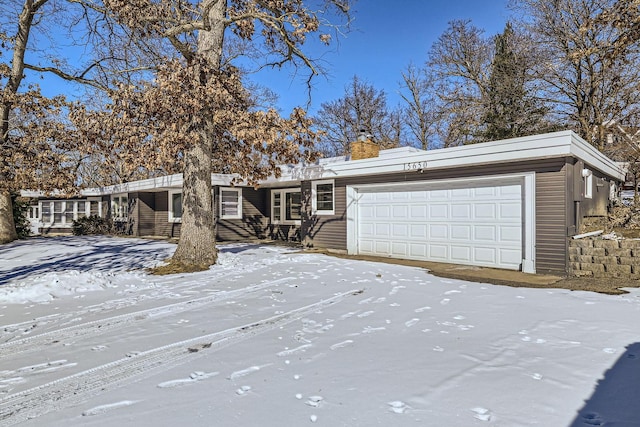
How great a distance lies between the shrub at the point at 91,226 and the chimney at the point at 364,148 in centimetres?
1532

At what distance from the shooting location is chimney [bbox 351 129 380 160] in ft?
37.3

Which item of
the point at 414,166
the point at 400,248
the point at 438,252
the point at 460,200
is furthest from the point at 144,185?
the point at 460,200

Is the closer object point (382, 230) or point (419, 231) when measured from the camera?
point (419, 231)

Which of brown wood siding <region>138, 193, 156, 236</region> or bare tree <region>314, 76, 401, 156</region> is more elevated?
bare tree <region>314, 76, 401, 156</region>

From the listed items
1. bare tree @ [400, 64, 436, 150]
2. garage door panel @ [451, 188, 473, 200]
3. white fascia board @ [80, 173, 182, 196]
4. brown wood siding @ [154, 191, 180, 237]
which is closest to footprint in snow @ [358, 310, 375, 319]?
garage door panel @ [451, 188, 473, 200]

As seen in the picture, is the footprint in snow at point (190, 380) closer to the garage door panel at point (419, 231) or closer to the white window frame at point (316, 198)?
the garage door panel at point (419, 231)

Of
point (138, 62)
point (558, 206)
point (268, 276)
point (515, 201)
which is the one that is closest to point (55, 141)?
point (138, 62)

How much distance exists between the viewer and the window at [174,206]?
16906 millimetres

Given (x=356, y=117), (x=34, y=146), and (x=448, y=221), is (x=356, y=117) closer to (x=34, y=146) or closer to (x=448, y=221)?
(x=448, y=221)

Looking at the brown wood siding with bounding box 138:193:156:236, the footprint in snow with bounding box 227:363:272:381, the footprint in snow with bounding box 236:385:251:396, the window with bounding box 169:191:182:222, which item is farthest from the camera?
the brown wood siding with bounding box 138:193:156:236

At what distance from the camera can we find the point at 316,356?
10.5 ft

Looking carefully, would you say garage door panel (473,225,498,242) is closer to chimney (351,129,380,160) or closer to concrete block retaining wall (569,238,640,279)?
concrete block retaining wall (569,238,640,279)

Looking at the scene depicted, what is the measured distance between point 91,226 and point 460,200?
63.5 feet

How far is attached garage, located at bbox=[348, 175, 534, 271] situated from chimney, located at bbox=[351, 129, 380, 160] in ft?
3.58
